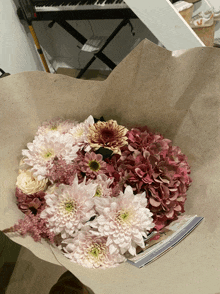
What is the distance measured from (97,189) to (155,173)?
137mm

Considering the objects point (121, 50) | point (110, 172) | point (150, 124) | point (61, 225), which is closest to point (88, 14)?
point (121, 50)

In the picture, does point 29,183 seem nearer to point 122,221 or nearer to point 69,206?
point 69,206

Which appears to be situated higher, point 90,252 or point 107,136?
point 107,136

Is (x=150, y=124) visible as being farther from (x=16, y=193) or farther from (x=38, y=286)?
(x=38, y=286)

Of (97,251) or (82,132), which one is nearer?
(97,251)

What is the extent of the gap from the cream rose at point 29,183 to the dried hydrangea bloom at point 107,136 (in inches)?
6.1

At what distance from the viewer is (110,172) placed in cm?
49

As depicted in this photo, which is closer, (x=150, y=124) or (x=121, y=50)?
(x=150, y=124)

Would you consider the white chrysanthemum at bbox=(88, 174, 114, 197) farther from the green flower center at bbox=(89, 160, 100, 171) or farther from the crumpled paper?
the crumpled paper

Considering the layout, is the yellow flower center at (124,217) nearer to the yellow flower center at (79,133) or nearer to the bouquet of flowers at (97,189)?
the bouquet of flowers at (97,189)

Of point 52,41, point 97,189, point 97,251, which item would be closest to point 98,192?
point 97,189

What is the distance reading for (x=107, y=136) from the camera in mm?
514

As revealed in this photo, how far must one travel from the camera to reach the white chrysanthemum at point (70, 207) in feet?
1.41

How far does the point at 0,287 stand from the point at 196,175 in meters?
0.72
